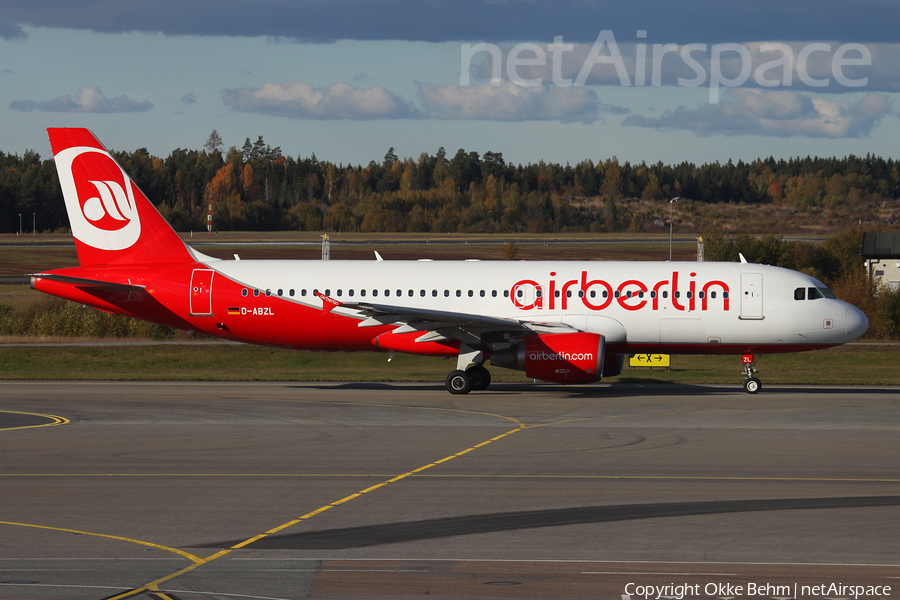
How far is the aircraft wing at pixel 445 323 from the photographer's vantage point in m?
28.6

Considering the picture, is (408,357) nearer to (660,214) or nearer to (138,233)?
(138,233)

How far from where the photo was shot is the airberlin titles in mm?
30141

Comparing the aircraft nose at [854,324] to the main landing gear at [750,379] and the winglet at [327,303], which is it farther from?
the winglet at [327,303]

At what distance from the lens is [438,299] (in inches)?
1215

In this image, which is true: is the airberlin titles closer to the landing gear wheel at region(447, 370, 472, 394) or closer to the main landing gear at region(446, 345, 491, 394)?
the main landing gear at region(446, 345, 491, 394)

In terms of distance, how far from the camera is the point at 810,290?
30375 millimetres

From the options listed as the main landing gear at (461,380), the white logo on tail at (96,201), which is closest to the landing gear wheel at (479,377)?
the main landing gear at (461,380)

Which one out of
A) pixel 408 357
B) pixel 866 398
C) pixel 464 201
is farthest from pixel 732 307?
pixel 464 201

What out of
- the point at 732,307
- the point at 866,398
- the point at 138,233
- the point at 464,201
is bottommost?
the point at 866,398

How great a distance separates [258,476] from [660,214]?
178442 mm

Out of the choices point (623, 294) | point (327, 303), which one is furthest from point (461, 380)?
point (623, 294)

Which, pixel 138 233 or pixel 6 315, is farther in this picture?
pixel 6 315

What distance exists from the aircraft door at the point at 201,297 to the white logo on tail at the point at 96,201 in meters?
2.97

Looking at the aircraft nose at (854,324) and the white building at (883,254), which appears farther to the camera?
the white building at (883,254)
